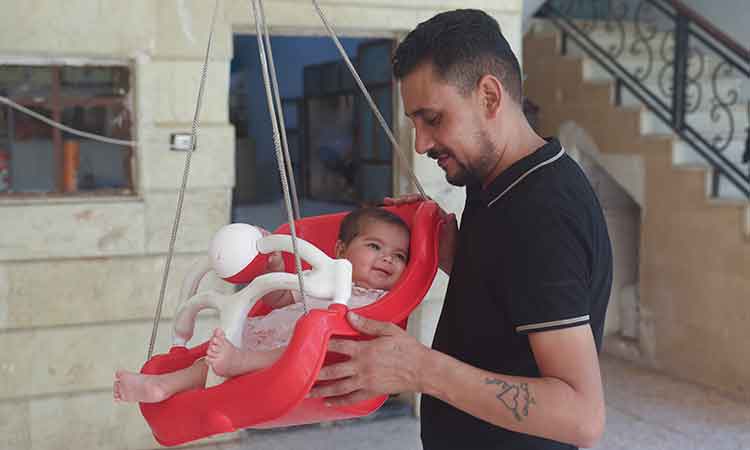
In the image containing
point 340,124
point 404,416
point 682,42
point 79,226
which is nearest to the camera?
point 79,226

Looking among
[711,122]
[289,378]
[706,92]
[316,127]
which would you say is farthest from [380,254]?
[316,127]

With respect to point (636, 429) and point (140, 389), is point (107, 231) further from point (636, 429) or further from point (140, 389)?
point (636, 429)

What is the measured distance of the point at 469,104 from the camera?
4.70 feet

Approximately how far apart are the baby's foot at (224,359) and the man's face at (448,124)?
556 mm

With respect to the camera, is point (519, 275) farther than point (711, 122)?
No

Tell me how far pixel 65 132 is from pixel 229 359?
7.75 feet

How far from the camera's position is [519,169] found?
144cm

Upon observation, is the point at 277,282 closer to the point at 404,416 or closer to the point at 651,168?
the point at 404,416

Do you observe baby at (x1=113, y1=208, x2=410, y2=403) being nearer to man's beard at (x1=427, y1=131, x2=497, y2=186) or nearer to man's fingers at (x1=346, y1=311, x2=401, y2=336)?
man's fingers at (x1=346, y1=311, x2=401, y2=336)

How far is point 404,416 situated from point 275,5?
223cm

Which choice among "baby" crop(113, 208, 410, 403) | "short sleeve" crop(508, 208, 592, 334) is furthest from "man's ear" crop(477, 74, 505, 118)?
"baby" crop(113, 208, 410, 403)

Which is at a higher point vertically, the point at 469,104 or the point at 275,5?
the point at 275,5

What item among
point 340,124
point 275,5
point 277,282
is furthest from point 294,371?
point 340,124

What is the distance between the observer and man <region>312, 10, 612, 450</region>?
1.28m
